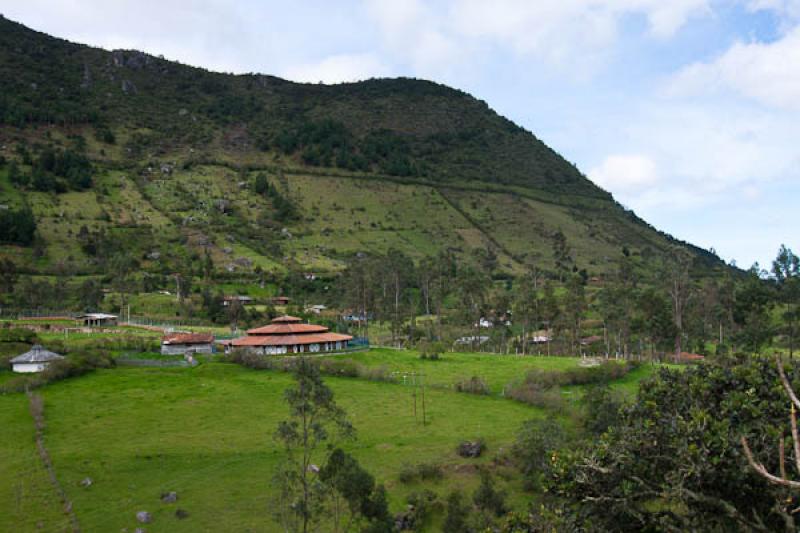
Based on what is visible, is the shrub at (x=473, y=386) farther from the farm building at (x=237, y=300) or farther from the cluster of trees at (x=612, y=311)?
the farm building at (x=237, y=300)

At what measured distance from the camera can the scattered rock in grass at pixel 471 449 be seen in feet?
124

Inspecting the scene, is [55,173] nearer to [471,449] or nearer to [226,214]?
[226,214]

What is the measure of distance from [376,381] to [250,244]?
8703 centimetres

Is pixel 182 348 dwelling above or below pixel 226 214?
below

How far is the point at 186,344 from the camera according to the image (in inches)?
2591

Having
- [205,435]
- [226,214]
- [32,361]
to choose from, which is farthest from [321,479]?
[226,214]

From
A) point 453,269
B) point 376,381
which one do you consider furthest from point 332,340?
point 453,269

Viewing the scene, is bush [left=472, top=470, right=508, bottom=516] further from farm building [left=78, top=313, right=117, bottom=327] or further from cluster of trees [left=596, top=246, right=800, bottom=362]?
farm building [left=78, top=313, right=117, bottom=327]

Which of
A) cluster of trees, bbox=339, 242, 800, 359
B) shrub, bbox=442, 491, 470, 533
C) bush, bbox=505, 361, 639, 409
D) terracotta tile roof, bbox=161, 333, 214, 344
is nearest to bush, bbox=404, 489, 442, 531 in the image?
shrub, bbox=442, 491, 470, 533

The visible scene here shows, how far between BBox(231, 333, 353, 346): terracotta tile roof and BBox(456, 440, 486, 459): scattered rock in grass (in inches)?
1336

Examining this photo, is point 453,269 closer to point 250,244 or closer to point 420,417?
point 250,244

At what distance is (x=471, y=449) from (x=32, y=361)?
39.3 meters

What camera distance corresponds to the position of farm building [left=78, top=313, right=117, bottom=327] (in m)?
80.9

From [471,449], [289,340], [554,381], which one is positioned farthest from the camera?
[289,340]
